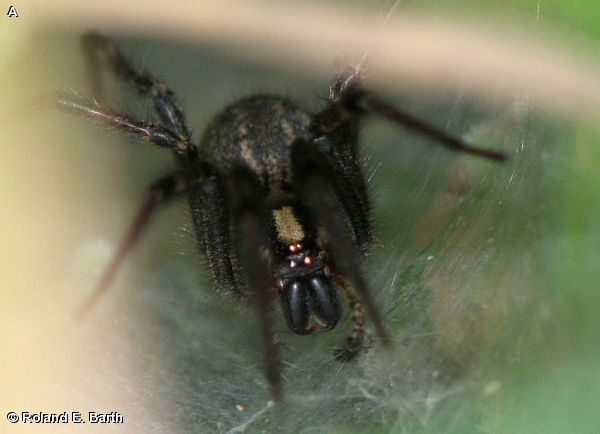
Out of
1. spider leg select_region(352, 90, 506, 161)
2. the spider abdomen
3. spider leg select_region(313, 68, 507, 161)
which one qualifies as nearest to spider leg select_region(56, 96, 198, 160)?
the spider abdomen

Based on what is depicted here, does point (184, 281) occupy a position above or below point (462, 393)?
below

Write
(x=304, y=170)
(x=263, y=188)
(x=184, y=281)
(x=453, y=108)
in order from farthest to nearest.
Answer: (x=184, y=281) < (x=453, y=108) < (x=263, y=188) < (x=304, y=170)

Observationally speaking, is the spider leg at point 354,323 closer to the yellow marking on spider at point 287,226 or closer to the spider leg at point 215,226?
the yellow marking on spider at point 287,226

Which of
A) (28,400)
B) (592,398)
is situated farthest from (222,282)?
(592,398)

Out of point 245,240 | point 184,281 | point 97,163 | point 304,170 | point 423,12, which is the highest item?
point 423,12

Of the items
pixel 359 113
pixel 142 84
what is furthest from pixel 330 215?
pixel 142 84

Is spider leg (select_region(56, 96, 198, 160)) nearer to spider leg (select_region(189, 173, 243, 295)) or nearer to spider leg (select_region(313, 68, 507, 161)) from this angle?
spider leg (select_region(189, 173, 243, 295))

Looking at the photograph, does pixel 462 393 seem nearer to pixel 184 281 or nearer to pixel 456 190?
pixel 456 190
